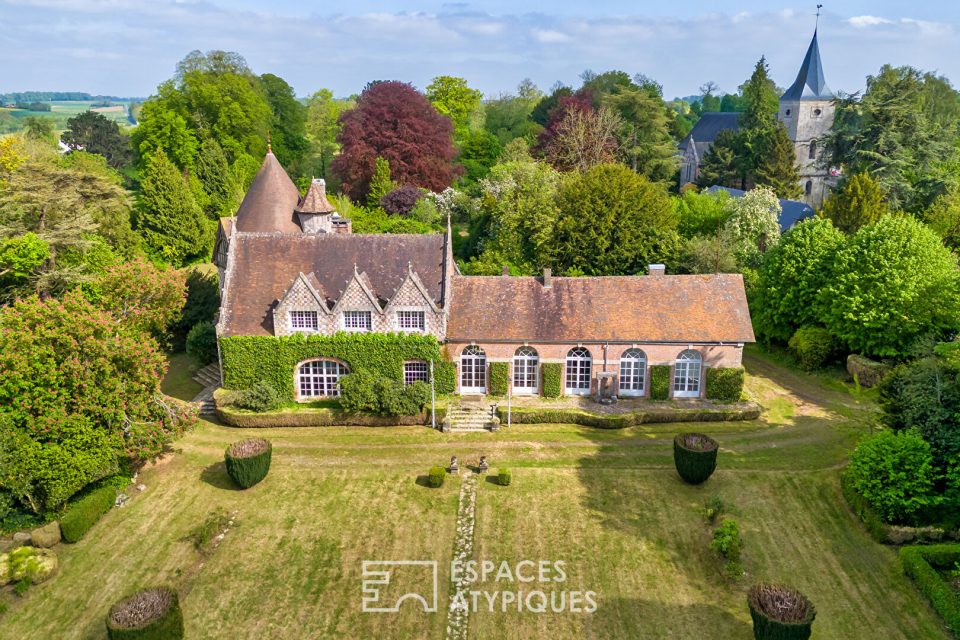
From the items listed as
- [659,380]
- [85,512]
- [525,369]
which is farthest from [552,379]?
[85,512]

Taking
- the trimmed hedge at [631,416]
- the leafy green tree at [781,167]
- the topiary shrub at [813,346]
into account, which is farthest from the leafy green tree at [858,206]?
the trimmed hedge at [631,416]

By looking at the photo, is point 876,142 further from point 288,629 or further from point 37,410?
point 37,410

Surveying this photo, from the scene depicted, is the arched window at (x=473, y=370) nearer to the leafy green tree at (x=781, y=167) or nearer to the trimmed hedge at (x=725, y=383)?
the trimmed hedge at (x=725, y=383)

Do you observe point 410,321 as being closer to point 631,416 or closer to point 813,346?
point 631,416

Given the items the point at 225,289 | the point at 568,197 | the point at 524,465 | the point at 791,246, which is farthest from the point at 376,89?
the point at 524,465

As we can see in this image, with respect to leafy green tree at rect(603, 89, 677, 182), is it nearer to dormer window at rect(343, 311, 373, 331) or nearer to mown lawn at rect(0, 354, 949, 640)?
mown lawn at rect(0, 354, 949, 640)

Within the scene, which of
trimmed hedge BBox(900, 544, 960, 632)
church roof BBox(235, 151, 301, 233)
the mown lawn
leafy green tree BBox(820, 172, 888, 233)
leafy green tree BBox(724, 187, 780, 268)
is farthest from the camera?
leafy green tree BBox(724, 187, 780, 268)

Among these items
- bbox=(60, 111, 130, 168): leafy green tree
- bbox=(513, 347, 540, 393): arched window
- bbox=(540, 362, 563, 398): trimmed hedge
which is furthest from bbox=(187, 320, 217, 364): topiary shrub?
bbox=(60, 111, 130, 168): leafy green tree

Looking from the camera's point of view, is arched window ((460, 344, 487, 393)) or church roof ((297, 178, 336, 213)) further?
church roof ((297, 178, 336, 213))
